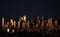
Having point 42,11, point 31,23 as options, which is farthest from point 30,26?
point 42,11

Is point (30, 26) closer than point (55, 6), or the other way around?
point (30, 26)

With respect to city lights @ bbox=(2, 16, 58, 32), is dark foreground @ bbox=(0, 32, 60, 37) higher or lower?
lower

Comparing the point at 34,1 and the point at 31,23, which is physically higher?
the point at 34,1

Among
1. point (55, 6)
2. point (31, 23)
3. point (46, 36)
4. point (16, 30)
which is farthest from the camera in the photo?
point (55, 6)

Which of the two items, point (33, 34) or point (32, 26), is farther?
point (32, 26)

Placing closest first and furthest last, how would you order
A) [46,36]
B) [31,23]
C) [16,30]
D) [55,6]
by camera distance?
[46,36] < [16,30] < [31,23] < [55,6]

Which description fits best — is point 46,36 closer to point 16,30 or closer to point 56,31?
point 56,31

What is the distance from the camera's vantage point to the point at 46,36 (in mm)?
1428

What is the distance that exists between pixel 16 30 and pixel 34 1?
0.59 m

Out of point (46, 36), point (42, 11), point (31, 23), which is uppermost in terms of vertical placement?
point (42, 11)

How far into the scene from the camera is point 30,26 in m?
1.64

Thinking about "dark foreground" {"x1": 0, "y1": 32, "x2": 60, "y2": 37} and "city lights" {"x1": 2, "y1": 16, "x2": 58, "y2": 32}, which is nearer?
"dark foreground" {"x1": 0, "y1": 32, "x2": 60, "y2": 37}

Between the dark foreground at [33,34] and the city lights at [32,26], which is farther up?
the city lights at [32,26]

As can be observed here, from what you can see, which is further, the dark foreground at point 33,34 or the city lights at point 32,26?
the city lights at point 32,26
